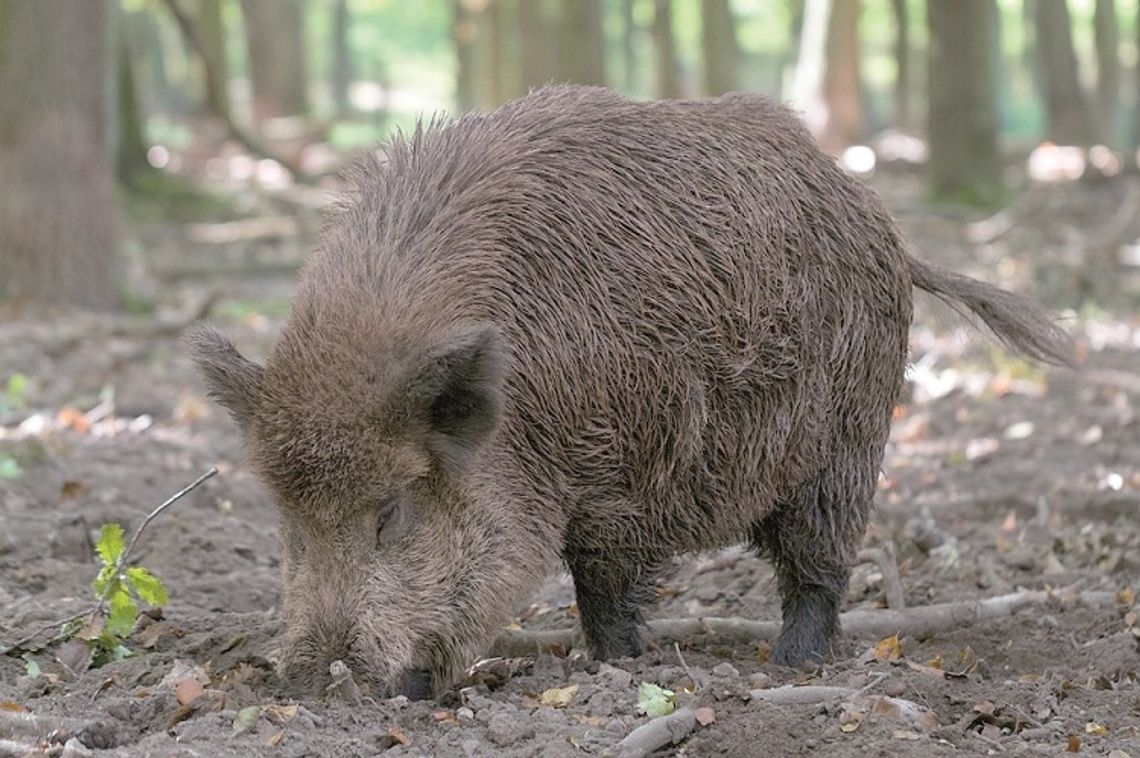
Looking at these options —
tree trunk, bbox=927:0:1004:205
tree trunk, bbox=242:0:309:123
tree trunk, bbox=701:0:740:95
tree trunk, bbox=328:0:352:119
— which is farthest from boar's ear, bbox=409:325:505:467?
tree trunk, bbox=328:0:352:119

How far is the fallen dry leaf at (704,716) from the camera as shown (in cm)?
457

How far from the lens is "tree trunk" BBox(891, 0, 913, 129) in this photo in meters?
32.4

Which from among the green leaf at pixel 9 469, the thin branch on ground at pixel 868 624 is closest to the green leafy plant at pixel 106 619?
the thin branch on ground at pixel 868 624

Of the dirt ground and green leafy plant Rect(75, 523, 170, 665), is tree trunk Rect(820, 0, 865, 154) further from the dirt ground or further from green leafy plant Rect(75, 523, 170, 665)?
green leafy plant Rect(75, 523, 170, 665)

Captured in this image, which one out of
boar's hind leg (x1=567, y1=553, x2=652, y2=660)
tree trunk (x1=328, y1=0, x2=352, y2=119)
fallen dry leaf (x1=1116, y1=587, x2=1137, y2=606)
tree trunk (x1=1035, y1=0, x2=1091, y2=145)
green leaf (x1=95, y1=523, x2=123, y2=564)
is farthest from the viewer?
tree trunk (x1=328, y1=0, x2=352, y2=119)

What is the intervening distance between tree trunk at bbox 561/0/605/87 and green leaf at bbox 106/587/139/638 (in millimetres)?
15976

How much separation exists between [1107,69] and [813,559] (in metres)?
28.2

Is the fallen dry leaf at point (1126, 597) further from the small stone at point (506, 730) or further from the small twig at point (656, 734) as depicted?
the small stone at point (506, 730)

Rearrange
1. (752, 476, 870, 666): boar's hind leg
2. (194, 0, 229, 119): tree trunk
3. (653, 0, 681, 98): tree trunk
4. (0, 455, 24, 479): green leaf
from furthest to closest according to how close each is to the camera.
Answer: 1. (653, 0, 681, 98): tree trunk
2. (194, 0, 229, 119): tree trunk
3. (0, 455, 24, 479): green leaf
4. (752, 476, 870, 666): boar's hind leg

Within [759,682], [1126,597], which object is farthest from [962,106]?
[759,682]

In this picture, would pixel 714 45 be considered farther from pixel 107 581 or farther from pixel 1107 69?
pixel 107 581

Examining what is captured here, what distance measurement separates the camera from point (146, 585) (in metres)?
5.29

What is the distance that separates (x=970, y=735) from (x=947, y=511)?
3585mm

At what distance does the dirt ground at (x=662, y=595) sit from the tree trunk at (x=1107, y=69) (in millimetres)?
20632
